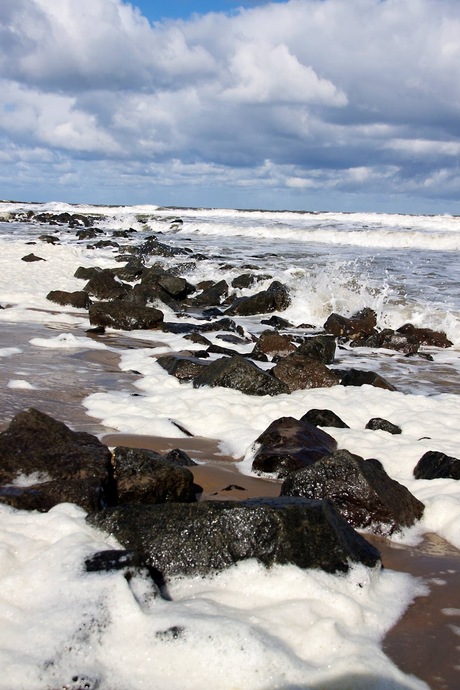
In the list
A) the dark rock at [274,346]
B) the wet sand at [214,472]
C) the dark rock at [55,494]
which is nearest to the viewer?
the wet sand at [214,472]

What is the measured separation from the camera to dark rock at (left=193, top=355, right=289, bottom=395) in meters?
6.82

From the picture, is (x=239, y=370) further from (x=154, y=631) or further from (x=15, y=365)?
(x=154, y=631)

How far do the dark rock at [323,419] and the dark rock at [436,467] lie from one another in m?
1.05

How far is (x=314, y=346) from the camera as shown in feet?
29.6

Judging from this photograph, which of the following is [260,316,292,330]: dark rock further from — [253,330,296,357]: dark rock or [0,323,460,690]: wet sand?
[0,323,460,690]: wet sand

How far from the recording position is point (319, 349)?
9023 mm

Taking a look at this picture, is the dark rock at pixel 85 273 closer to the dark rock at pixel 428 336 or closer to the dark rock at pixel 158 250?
the dark rock at pixel 158 250

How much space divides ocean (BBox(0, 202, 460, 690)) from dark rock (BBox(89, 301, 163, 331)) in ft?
1.09

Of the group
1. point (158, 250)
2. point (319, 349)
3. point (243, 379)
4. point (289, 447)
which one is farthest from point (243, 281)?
point (289, 447)

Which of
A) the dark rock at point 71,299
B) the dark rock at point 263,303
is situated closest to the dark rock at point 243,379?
the dark rock at point 71,299

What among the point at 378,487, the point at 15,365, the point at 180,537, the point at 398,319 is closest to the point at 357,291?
the point at 398,319

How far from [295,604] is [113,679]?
34.4 inches

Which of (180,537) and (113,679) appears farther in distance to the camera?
(180,537)

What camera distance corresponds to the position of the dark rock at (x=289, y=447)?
4.53 meters
